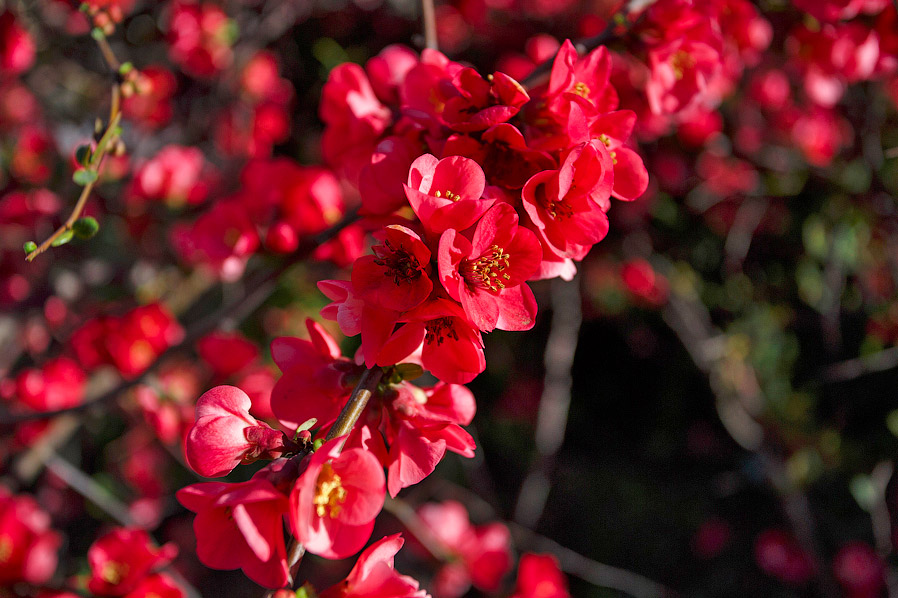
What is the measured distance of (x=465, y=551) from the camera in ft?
5.61

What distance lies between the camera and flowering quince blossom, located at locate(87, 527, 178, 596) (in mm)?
959

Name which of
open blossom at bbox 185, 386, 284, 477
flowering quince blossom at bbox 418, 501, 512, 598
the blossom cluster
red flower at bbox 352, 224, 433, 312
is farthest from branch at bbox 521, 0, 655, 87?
flowering quince blossom at bbox 418, 501, 512, 598

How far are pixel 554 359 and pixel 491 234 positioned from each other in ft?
5.43

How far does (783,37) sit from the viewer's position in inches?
72.7

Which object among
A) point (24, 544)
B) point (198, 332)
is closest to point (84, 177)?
point (198, 332)

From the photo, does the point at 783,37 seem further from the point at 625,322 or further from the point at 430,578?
the point at 430,578

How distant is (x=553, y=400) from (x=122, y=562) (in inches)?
58.3

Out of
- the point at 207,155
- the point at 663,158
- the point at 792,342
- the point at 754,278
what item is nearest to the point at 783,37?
the point at 663,158

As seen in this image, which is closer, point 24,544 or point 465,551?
point 24,544

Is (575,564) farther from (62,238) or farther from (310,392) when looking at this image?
(62,238)

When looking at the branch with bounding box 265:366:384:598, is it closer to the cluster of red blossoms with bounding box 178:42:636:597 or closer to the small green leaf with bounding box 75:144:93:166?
the cluster of red blossoms with bounding box 178:42:636:597

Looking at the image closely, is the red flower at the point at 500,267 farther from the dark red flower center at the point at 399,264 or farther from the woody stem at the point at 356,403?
the woody stem at the point at 356,403

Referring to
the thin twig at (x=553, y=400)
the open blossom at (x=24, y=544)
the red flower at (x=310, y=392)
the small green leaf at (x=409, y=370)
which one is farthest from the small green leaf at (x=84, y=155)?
the thin twig at (x=553, y=400)

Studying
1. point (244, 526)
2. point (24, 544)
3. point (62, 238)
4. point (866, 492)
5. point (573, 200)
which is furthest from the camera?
point (866, 492)
